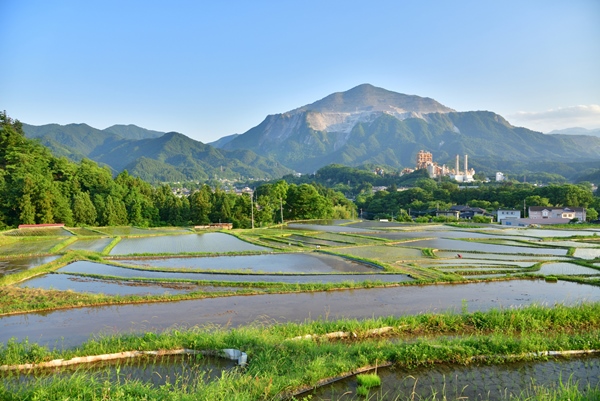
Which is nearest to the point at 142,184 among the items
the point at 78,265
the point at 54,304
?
the point at 78,265

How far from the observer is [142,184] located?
169 ft

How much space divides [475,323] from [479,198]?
64.0 metres

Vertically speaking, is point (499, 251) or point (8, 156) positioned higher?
point (8, 156)

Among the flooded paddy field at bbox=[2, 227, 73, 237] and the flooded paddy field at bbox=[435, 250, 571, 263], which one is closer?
the flooded paddy field at bbox=[435, 250, 571, 263]

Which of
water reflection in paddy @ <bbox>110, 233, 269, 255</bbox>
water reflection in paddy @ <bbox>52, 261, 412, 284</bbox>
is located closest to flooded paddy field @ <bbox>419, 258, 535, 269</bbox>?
water reflection in paddy @ <bbox>52, 261, 412, 284</bbox>

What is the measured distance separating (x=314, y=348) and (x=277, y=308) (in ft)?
15.1

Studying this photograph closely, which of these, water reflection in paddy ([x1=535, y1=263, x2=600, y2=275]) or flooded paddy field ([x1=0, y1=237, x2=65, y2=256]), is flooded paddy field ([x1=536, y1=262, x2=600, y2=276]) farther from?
flooded paddy field ([x1=0, y1=237, x2=65, y2=256])

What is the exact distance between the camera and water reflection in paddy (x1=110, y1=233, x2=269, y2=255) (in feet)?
81.6

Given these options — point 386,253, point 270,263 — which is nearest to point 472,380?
point 270,263

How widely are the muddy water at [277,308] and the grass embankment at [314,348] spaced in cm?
156

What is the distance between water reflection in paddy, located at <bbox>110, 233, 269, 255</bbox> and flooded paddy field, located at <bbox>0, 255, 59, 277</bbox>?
342 cm

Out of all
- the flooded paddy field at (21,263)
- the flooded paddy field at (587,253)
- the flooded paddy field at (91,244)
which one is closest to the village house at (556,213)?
the flooded paddy field at (587,253)

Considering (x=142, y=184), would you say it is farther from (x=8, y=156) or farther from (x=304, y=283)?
(x=304, y=283)

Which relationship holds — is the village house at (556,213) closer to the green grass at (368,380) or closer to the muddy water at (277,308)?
the muddy water at (277,308)
